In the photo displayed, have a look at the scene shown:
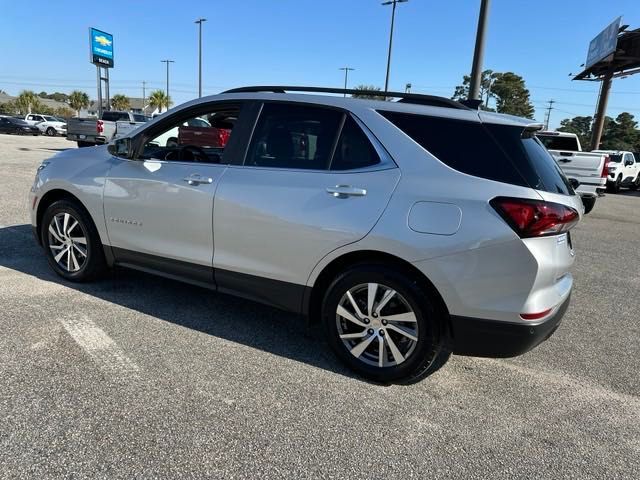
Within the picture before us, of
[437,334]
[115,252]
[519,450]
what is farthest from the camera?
[115,252]

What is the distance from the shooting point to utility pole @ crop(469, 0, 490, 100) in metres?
9.24

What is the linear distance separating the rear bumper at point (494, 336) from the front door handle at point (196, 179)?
195 cm

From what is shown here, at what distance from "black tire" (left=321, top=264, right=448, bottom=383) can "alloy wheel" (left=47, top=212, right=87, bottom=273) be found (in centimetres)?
249

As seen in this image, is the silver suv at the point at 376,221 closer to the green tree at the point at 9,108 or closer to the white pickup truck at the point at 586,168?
the white pickup truck at the point at 586,168

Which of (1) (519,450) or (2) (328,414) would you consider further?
(2) (328,414)

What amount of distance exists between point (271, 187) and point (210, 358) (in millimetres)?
1225

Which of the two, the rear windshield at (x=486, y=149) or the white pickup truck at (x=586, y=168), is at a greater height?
the rear windshield at (x=486, y=149)

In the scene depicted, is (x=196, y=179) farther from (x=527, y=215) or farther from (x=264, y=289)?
(x=527, y=215)

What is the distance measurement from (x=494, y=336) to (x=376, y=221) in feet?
3.09

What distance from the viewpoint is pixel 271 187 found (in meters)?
3.29

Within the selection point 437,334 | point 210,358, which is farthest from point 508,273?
point 210,358

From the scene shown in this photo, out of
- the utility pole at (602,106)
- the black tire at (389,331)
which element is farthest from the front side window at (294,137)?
the utility pole at (602,106)

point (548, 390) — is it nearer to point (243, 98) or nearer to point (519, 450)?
point (519, 450)

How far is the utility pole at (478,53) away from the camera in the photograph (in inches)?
364
